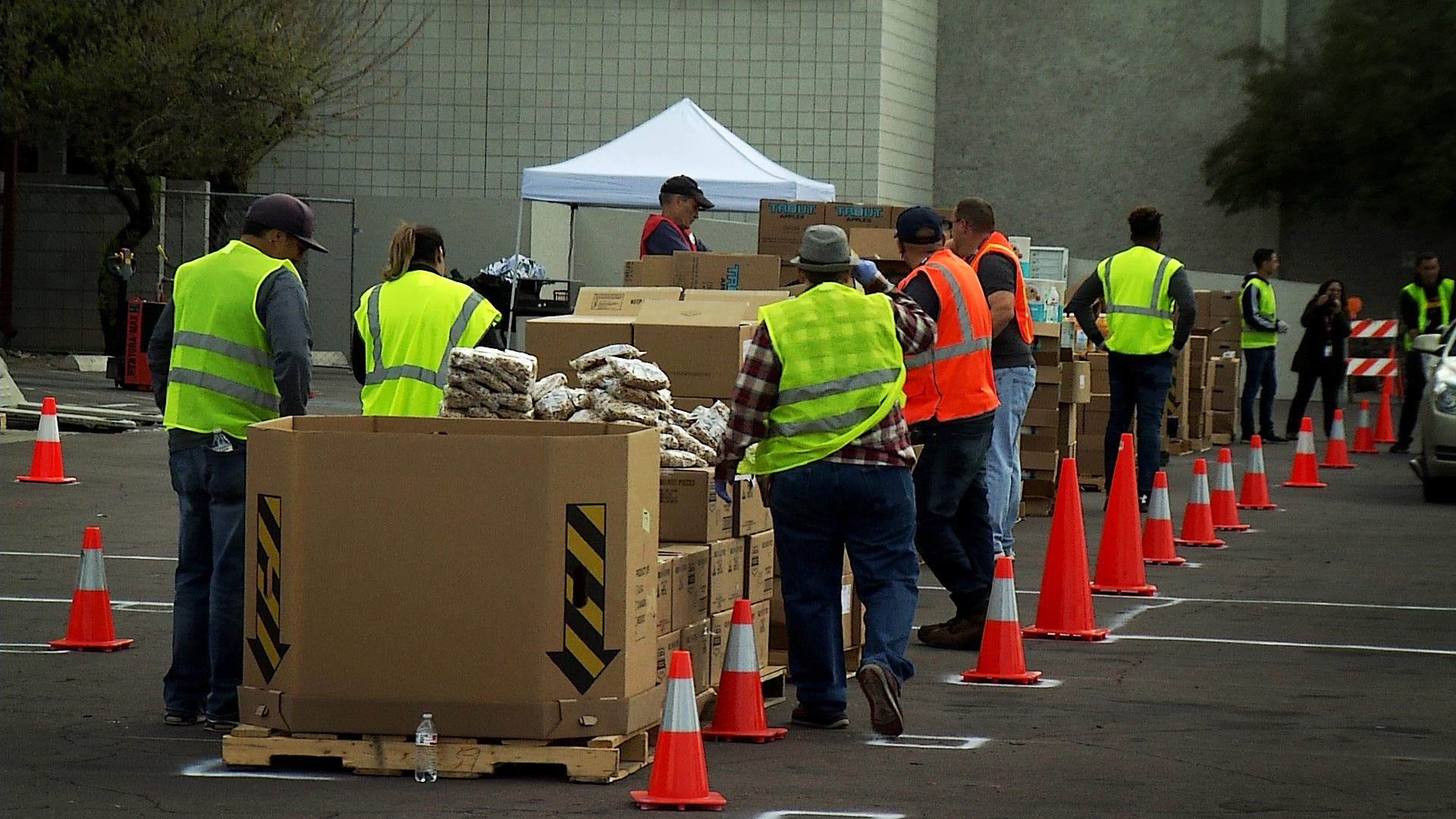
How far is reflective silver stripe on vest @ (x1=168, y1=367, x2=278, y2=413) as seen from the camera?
25.3 feet

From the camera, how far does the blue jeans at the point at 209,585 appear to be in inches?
300

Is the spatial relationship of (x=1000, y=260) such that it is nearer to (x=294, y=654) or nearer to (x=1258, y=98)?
(x=294, y=654)

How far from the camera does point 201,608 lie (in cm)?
779

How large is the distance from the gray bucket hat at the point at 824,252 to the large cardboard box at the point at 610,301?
2.11 meters

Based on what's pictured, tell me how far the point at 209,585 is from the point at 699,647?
186cm

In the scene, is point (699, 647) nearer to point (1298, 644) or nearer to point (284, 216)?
point (284, 216)

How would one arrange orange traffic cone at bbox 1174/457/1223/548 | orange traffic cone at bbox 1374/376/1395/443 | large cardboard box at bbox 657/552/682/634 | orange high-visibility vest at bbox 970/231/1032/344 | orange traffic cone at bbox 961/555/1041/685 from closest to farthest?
1. large cardboard box at bbox 657/552/682/634
2. orange traffic cone at bbox 961/555/1041/685
3. orange high-visibility vest at bbox 970/231/1032/344
4. orange traffic cone at bbox 1174/457/1223/548
5. orange traffic cone at bbox 1374/376/1395/443

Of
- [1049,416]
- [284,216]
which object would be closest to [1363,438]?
[1049,416]

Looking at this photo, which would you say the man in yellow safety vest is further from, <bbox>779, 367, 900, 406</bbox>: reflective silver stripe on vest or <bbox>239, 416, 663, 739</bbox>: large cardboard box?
<bbox>779, 367, 900, 406</bbox>: reflective silver stripe on vest

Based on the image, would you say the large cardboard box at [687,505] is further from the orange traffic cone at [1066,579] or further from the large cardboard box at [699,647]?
the orange traffic cone at [1066,579]

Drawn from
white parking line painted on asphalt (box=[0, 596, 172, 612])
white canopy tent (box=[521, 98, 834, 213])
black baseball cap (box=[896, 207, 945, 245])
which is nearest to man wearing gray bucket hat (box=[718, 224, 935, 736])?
black baseball cap (box=[896, 207, 945, 245])

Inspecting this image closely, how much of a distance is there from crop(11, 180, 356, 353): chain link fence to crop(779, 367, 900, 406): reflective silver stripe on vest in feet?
74.5

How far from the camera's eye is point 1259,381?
23.1 metres

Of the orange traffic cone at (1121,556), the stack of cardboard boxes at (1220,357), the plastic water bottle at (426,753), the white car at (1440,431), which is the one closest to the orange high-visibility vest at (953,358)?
the orange traffic cone at (1121,556)
